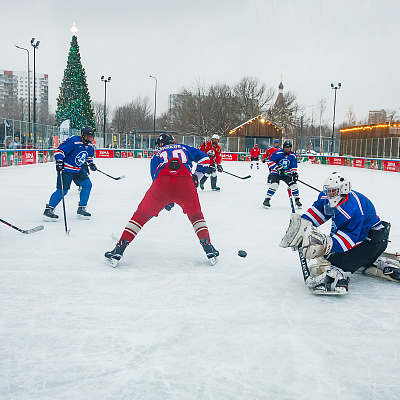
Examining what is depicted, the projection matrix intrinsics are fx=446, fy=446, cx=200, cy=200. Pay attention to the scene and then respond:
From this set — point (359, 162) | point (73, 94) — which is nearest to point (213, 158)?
point (359, 162)

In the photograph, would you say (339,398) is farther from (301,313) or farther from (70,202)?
(70,202)

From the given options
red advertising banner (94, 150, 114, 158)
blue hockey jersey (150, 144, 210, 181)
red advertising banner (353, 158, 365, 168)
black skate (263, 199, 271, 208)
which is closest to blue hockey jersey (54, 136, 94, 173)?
blue hockey jersey (150, 144, 210, 181)

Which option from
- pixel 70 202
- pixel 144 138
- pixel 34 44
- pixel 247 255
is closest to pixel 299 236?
pixel 247 255

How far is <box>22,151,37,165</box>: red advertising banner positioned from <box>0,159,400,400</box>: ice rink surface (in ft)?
49.2

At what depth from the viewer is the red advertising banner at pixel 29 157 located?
1911 centimetres

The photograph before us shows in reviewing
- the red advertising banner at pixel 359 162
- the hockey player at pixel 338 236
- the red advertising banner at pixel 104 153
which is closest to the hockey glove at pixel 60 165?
the hockey player at pixel 338 236

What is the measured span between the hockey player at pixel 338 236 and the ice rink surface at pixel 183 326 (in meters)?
0.18

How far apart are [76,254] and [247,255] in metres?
1.78

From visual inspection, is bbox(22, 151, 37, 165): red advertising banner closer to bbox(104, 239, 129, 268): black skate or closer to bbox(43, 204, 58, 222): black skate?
bbox(43, 204, 58, 222): black skate

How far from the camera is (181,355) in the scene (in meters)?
2.38

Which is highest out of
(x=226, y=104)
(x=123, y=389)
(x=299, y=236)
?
(x=226, y=104)

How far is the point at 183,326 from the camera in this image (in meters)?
2.77

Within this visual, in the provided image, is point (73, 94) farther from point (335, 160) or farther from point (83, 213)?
point (83, 213)

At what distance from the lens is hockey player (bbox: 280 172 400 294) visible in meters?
3.35
